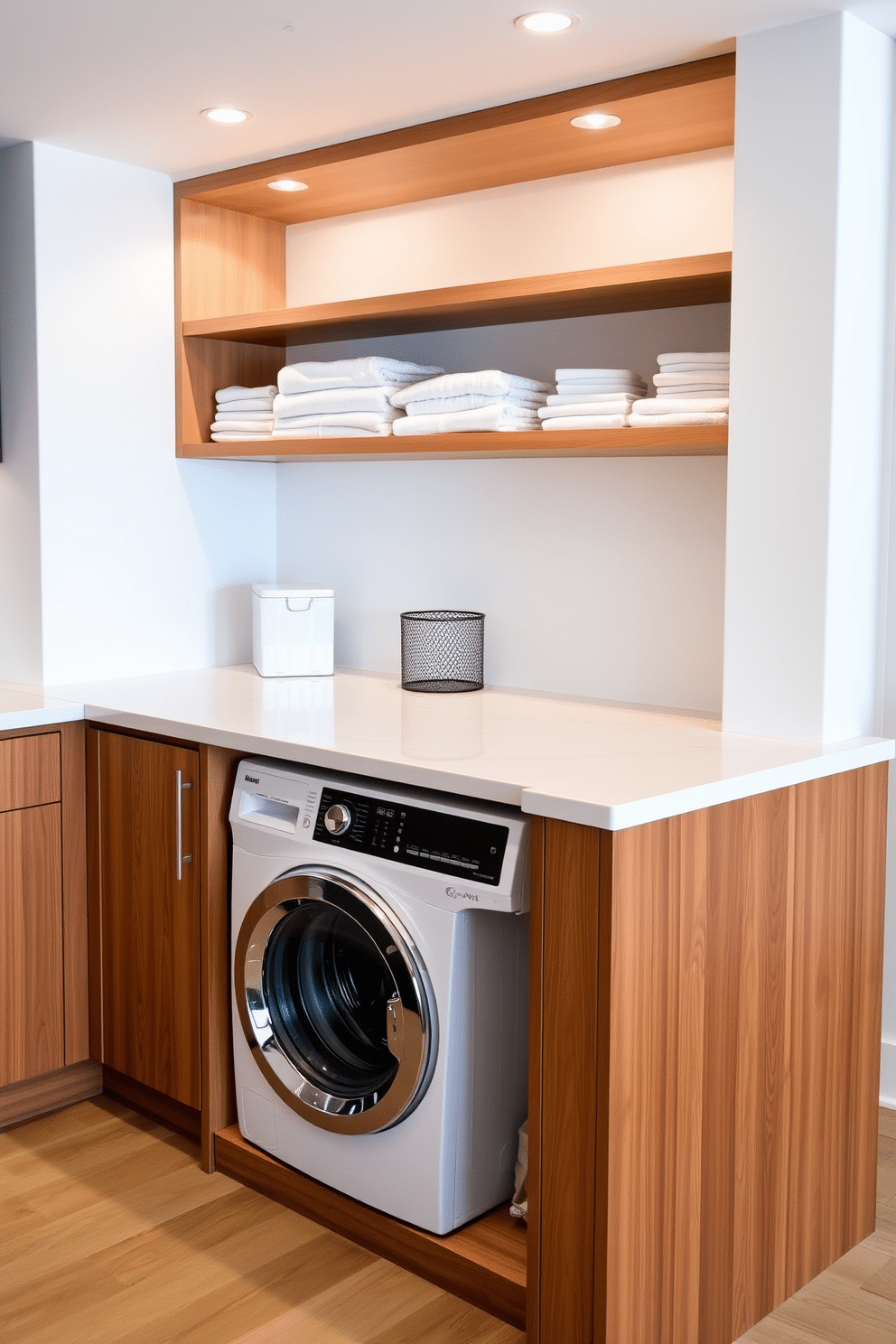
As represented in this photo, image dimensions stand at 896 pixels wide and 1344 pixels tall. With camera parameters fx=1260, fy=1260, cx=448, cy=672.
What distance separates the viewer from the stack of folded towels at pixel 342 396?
2764mm

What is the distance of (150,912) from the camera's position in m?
2.55

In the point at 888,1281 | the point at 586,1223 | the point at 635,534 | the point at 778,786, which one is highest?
the point at 635,534

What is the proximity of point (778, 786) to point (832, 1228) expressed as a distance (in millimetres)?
838

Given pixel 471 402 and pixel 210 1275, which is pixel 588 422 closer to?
pixel 471 402

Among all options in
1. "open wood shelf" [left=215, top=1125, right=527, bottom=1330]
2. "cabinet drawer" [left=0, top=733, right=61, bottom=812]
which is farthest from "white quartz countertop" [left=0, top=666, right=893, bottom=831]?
"open wood shelf" [left=215, top=1125, right=527, bottom=1330]

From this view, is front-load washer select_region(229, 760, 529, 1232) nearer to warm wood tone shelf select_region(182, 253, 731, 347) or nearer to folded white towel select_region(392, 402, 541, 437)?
folded white towel select_region(392, 402, 541, 437)

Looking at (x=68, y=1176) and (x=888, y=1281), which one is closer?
(x=888, y=1281)

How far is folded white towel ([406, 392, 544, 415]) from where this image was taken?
2.55m

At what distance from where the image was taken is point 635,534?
2.73 m

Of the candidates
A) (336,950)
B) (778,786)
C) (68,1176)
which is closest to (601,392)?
(778,786)

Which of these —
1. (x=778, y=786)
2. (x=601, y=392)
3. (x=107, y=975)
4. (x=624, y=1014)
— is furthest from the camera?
(x=107, y=975)

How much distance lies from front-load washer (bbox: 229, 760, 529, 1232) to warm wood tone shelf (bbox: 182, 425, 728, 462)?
76 centimetres

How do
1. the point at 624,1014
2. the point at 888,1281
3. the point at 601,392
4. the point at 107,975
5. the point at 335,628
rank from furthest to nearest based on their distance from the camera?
the point at 335,628
the point at 107,975
the point at 601,392
the point at 888,1281
the point at 624,1014

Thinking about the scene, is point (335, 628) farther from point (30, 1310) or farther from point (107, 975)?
point (30, 1310)
